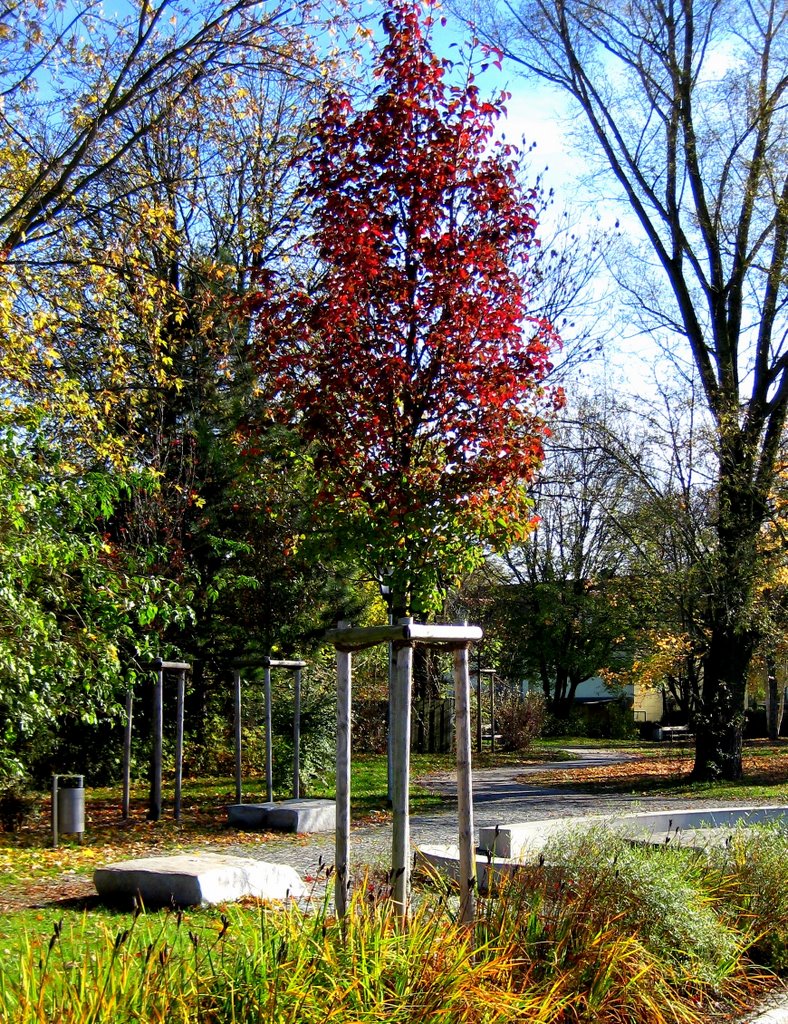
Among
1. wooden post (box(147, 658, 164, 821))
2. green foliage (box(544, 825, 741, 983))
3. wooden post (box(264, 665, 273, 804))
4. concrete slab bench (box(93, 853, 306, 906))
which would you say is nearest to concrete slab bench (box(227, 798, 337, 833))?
wooden post (box(264, 665, 273, 804))

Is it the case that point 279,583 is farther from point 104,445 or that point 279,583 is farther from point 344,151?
point 344,151

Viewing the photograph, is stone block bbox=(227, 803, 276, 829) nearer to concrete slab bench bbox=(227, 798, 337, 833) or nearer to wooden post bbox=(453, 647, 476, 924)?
concrete slab bench bbox=(227, 798, 337, 833)

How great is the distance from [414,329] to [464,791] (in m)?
3.70

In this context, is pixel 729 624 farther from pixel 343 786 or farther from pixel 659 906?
pixel 343 786

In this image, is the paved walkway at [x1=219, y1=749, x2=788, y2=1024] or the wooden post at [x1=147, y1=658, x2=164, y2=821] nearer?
the paved walkway at [x1=219, y1=749, x2=788, y2=1024]

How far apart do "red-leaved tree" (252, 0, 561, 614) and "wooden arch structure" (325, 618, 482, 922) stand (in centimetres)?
245

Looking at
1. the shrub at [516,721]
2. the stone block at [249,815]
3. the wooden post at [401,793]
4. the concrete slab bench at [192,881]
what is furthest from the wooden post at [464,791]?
the shrub at [516,721]

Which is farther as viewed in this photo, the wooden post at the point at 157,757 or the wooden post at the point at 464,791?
the wooden post at the point at 157,757

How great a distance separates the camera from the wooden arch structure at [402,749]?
5.01m

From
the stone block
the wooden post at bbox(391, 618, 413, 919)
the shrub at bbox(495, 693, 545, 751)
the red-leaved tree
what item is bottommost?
the shrub at bbox(495, 693, 545, 751)

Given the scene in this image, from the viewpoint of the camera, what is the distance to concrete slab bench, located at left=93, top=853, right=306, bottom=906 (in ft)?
23.2

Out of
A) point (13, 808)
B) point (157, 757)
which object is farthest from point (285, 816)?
point (13, 808)

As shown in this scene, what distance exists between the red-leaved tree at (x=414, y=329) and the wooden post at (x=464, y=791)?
2.49 metres

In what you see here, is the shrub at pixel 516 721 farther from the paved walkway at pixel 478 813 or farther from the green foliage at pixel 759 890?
the green foliage at pixel 759 890
